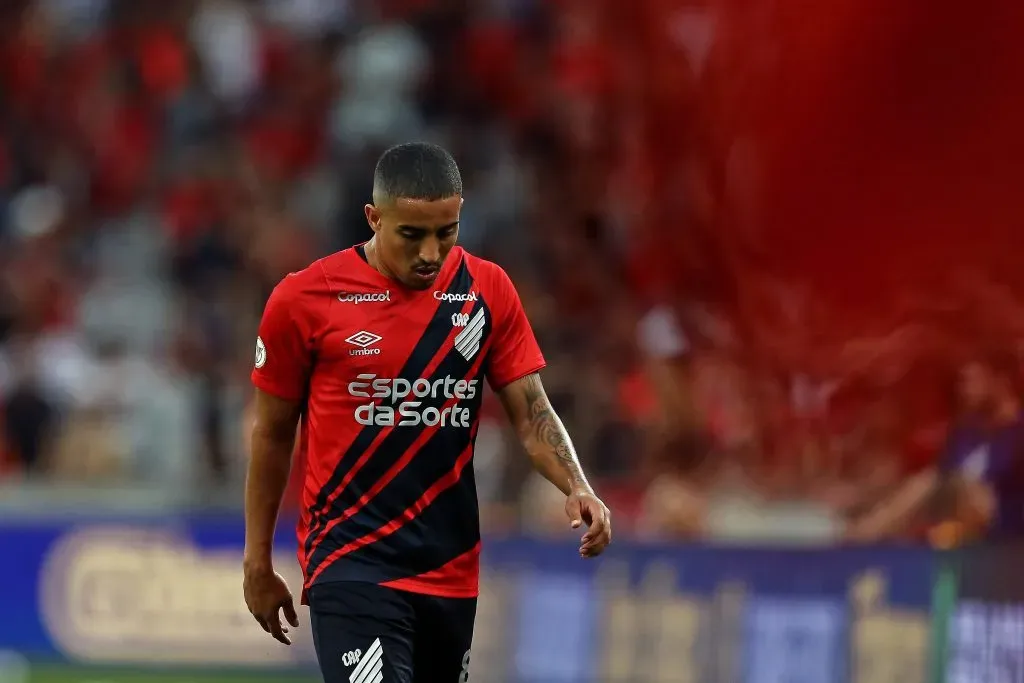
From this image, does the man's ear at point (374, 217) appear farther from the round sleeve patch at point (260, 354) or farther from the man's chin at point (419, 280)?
the round sleeve patch at point (260, 354)

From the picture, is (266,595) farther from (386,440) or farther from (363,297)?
(363,297)

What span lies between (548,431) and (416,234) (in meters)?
0.75

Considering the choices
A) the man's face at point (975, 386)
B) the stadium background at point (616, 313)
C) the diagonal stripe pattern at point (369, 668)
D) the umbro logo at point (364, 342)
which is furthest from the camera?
the stadium background at point (616, 313)

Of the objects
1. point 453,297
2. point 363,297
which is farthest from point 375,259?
point 453,297

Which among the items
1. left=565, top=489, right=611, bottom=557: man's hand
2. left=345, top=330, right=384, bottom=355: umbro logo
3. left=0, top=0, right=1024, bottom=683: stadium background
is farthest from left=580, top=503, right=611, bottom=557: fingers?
left=0, top=0, right=1024, bottom=683: stadium background

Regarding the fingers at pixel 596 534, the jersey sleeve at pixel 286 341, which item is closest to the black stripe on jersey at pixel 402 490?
the jersey sleeve at pixel 286 341

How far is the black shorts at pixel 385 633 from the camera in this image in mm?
5223

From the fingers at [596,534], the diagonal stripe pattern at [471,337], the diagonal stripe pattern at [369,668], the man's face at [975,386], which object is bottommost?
the diagonal stripe pattern at [369,668]

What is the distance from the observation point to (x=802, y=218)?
884 cm

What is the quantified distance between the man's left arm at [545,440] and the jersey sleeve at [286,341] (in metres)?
0.65

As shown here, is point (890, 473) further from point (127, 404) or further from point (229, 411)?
point (127, 404)

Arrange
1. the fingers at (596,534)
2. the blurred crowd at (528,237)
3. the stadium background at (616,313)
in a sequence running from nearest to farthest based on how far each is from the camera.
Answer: the fingers at (596,534)
the stadium background at (616,313)
the blurred crowd at (528,237)

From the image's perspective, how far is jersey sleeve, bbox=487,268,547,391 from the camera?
18.1 ft

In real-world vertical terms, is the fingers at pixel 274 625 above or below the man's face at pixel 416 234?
below
